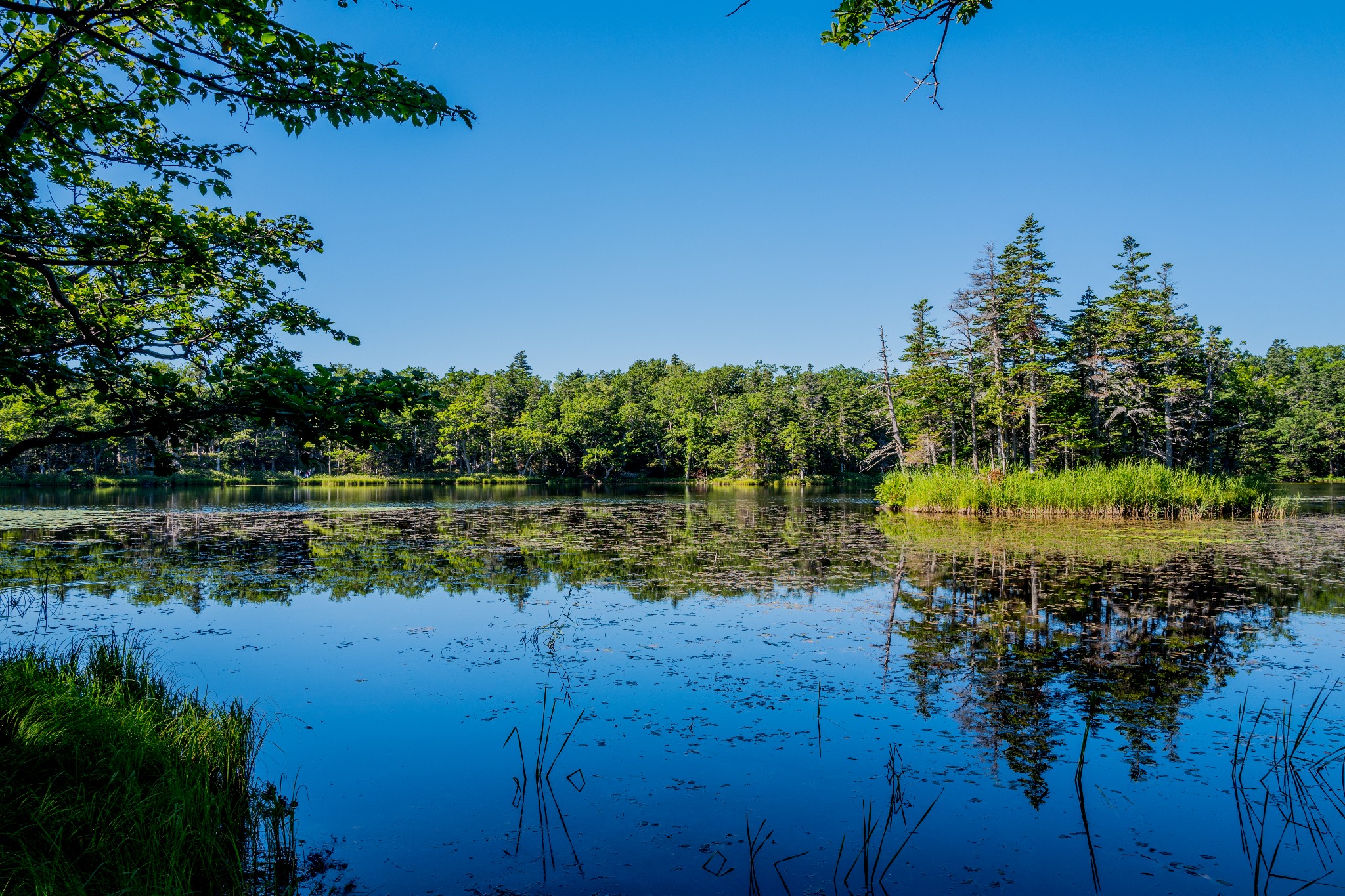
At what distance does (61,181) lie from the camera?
17.2 feet

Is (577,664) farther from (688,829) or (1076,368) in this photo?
(1076,368)

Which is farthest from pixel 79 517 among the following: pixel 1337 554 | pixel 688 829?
pixel 1337 554

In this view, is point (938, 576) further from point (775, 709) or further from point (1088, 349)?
point (1088, 349)

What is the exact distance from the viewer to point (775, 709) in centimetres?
632

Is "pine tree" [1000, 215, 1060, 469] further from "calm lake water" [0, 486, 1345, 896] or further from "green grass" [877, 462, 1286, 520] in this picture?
"calm lake water" [0, 486, 1345, 896]

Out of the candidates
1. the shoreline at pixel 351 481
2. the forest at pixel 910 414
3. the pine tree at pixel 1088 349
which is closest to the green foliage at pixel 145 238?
the forest at pixel 910 414

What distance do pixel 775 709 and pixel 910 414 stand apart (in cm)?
3924

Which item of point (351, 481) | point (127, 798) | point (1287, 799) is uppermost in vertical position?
point (351, 481)

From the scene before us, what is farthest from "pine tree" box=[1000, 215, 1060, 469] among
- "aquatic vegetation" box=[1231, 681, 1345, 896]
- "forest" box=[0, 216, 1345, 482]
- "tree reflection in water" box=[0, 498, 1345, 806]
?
"aquatic vegetation" box=[1231, 681, 1345, 896]

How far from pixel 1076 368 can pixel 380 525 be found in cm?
3525

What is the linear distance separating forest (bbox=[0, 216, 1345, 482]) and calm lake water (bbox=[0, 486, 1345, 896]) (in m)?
2.42

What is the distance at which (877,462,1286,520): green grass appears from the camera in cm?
2502

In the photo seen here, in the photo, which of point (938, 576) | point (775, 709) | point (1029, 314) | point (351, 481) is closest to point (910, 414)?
point (1029, 314)

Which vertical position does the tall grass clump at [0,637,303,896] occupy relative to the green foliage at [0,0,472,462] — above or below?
below
